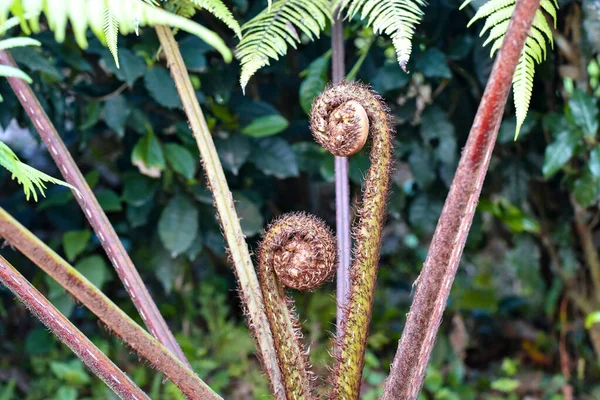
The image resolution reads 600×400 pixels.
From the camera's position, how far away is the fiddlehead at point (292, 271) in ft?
2.95

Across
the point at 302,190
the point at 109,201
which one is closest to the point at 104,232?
the point at 109,201

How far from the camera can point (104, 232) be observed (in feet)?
3.32

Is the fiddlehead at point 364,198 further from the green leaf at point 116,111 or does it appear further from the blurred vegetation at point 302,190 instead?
the green leaf at point 116,111

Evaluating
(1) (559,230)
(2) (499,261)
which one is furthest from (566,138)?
(2) (499,261)

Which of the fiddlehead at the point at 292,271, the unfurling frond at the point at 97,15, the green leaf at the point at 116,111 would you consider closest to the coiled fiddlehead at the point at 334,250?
the fiddlehead at the point at 292,271

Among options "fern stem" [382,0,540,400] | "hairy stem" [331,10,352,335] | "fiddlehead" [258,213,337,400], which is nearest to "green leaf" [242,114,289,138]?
"hairy stem" [331,10,352,335]

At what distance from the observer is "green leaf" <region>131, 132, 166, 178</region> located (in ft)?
5.08

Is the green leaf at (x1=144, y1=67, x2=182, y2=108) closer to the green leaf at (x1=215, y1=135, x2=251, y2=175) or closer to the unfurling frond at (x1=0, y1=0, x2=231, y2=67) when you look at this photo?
the green leaf at (x1=215, y1=135, x2=251, y2=175)

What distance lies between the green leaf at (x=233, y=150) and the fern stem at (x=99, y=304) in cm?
83

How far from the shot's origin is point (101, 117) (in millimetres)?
1754

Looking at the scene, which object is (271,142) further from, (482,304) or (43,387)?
(482,304)

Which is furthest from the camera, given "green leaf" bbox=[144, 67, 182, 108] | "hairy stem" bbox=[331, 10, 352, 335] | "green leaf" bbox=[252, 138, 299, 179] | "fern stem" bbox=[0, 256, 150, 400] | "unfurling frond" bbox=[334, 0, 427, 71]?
"green leaf" bbox=[252, 138, 299, 179]

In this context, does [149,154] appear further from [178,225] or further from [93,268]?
[93,268]

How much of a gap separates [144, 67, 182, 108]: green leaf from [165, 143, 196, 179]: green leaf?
0.15 meters
